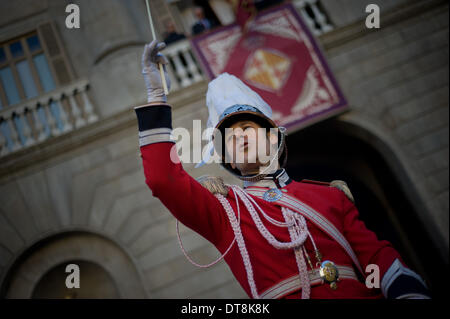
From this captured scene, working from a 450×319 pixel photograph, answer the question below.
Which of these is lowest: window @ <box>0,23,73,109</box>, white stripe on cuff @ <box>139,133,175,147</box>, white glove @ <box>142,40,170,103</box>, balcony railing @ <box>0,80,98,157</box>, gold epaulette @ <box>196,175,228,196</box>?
gold epaulette @ <box>196,175,228,196</box>

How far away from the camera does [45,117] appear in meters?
5.04

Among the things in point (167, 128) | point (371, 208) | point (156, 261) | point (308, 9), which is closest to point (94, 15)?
point (308, 9)

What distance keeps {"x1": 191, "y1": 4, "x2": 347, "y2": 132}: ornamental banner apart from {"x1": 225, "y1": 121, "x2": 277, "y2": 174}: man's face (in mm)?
2923

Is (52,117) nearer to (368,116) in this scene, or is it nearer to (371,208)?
(368,116)

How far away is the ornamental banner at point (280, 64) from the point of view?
4.70m

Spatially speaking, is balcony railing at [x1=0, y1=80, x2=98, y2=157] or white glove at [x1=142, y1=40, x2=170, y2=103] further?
balcony railing at [x1=0, y1=80, x2=98, y2=157]

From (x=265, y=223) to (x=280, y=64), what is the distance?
11.4 feet

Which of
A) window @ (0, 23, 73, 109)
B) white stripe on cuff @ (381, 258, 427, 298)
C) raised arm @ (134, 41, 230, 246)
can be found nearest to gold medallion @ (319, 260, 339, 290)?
white stripe on cuff @ (381, 258, 427, 298)

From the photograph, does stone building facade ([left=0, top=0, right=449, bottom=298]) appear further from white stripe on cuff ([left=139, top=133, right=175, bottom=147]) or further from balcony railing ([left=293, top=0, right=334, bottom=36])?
white stripe on cuff ([left=139, top=133, right=175, bottom=147])

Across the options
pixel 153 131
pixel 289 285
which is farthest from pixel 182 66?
pixel 289 285

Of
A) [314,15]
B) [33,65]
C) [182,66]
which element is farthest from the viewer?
[33,65]

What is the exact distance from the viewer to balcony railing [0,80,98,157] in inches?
191

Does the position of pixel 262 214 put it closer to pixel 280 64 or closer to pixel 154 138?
pixel 154 138
